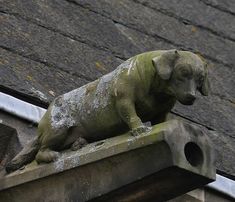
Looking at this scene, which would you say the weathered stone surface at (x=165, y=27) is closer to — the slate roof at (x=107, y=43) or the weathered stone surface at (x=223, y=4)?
the slate roof at (x=107, y=43)

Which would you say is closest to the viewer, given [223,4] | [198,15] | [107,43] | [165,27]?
[107,43]

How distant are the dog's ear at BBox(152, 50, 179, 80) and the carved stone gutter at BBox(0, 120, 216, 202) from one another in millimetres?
163

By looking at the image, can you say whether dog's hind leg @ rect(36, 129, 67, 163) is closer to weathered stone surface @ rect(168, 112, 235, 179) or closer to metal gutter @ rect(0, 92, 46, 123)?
metal gutter @ rect(0, 92, 46, 123)

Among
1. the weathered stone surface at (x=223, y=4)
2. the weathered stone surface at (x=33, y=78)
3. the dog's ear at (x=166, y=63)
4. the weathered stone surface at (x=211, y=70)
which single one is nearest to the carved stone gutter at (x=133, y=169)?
the dog's ear at (x=166, y=63)

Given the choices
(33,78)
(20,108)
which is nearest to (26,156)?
(20,108)

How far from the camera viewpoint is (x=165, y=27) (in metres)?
5.69

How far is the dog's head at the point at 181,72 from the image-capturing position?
369cm

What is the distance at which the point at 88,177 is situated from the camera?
380 cm

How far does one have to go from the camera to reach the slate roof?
4.70 m

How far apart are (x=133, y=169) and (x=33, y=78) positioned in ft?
3.48

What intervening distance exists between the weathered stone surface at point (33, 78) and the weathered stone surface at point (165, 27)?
2.64 feet

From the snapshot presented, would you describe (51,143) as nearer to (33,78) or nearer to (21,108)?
(21,108)

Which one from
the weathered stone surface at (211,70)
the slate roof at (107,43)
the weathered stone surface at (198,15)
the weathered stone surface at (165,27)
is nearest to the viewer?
the slate roof at (107,43)

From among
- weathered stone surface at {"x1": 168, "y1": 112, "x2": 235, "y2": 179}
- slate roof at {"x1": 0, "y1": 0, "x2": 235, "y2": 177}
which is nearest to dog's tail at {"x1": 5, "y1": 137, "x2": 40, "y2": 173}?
slate roof at {"x1": 0, "y1": 0, "x2": 235, "y2": 177}
